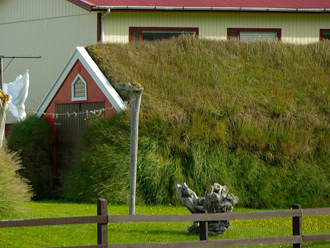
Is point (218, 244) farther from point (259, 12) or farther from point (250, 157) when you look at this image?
point (259, 12)

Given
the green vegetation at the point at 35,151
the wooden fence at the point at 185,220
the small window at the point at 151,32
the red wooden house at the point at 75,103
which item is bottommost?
the wooden fence at the point at 185,220

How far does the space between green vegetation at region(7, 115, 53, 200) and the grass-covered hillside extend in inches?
78.0

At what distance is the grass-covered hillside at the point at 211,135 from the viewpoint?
17219 millimetres

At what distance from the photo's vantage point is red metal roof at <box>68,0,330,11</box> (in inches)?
982

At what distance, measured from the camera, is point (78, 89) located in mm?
19750

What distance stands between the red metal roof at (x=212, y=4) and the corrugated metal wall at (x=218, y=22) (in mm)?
330

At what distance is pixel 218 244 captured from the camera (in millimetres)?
10781

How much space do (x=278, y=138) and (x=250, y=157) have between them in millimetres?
937

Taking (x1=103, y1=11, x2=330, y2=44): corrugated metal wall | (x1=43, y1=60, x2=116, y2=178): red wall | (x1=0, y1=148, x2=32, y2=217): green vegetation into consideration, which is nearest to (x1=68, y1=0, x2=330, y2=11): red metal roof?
(x1=103, y1=11, x2=330, y2=44): corrugated metal wall

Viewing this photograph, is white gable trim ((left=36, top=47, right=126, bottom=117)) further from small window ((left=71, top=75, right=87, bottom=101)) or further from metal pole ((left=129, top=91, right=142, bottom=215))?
metal pole ((left=129, top=91, right=142, bottom=215))

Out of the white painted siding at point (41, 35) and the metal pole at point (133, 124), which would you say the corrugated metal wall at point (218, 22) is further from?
the metal pole at point (133, 124)

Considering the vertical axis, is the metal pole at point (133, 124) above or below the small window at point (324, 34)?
below

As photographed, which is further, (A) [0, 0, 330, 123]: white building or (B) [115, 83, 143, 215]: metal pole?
(A) [0, 0, 330, 123]: white building

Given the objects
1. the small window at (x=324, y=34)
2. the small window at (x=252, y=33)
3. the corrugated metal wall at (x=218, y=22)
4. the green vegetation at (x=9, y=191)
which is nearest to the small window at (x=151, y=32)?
the corrugated metal wall at (x=218, y=22)
